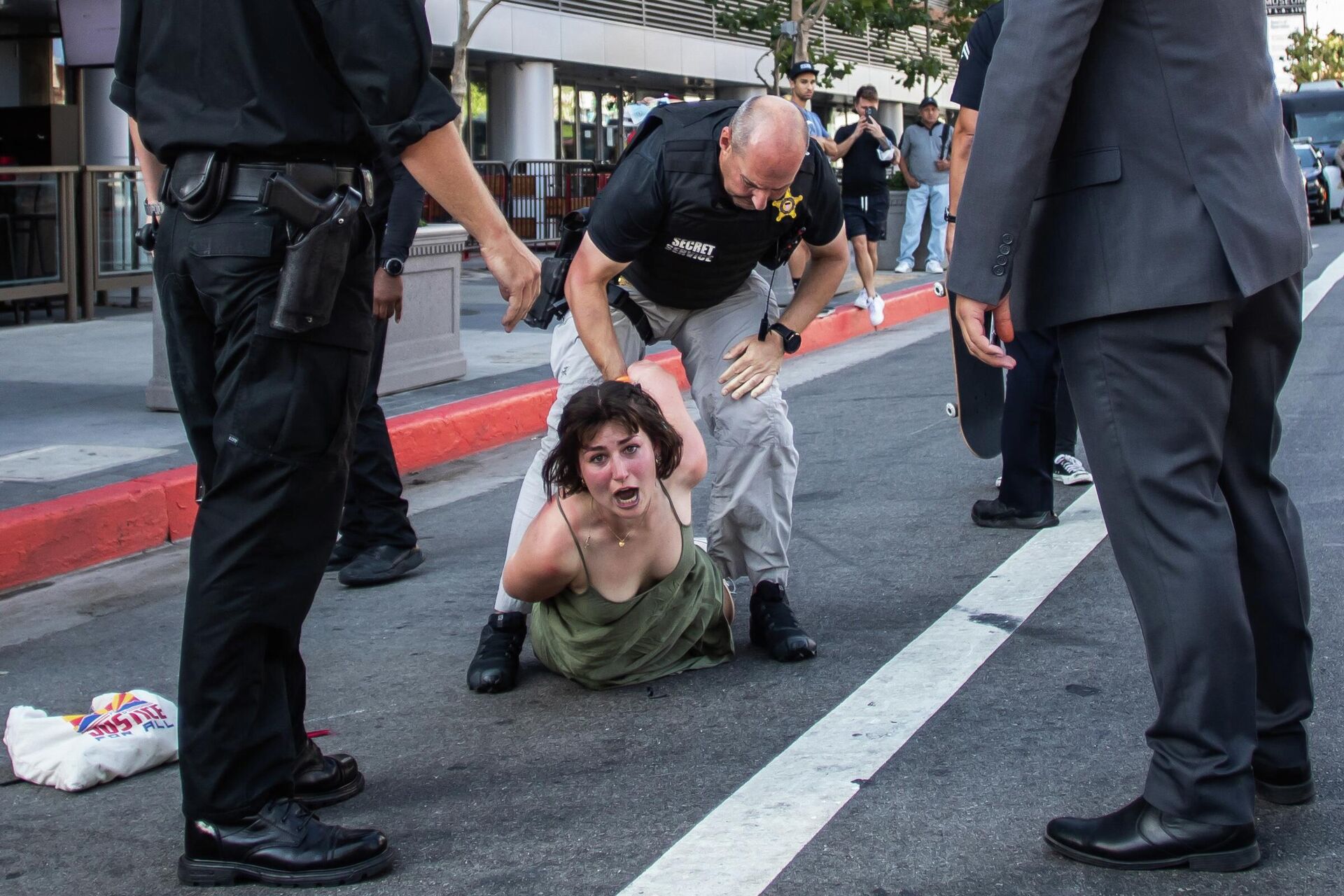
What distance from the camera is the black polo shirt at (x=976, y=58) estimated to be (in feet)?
18.2

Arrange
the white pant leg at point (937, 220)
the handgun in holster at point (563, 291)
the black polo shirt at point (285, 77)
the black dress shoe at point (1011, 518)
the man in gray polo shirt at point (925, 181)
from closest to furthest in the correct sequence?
the black polo shirt at point (285, 77) < the handgun in holster at point (563, 291) < the black dress shoe at point (1011, 518) < the man in gray polo shirt at point (925, 181) < the white pant leg at point (937, 220)

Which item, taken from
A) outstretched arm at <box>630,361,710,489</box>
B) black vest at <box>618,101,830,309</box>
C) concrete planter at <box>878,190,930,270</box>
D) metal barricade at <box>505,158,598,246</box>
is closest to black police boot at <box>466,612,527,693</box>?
outstretched arm at <box>630,361,710,489</box>

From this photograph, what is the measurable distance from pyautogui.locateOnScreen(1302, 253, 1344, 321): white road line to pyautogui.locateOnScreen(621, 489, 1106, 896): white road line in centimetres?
883

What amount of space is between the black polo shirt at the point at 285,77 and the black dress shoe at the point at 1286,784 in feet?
6.57

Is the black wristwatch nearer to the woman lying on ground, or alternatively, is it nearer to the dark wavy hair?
the woman lying on ground

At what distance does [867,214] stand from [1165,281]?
11.5m

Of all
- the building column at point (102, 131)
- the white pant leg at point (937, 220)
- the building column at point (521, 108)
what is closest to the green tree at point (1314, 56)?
the building column at point (521, 108)

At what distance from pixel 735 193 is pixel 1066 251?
125cm

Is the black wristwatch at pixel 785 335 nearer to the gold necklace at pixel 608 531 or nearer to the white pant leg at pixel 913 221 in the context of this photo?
the gold necklace at pixel 608 531

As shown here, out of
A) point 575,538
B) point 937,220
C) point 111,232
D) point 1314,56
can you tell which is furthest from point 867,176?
point 1314,56

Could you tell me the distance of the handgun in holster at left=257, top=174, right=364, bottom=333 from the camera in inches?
109

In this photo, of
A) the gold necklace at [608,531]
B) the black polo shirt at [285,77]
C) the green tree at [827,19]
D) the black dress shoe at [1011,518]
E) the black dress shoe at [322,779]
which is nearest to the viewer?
the black polo shirt at [285,77]

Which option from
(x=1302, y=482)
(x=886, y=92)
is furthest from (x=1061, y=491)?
(x=886, y=92)

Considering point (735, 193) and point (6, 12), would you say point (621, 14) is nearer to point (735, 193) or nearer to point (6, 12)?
point (6, 12)
